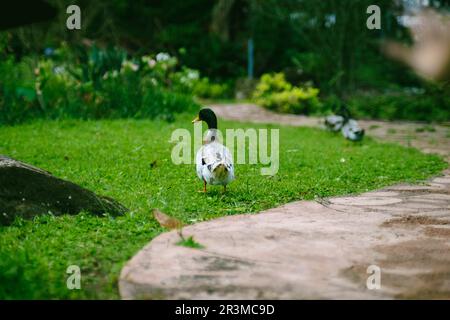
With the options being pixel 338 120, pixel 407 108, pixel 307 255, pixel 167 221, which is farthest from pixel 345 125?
pixel 307 255

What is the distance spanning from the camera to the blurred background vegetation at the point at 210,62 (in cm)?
1092

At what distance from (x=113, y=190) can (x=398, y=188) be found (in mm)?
2616

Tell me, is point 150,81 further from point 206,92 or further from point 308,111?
point 206,92

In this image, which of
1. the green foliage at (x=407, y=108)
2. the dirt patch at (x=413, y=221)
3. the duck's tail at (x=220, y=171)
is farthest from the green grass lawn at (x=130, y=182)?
the green foliage at (x=407, y=108)

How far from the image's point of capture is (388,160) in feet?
24.0

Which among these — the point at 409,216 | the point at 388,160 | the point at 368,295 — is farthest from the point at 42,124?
the point at 368,295

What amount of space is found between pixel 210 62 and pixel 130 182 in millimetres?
12726

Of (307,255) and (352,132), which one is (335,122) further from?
(307,255)

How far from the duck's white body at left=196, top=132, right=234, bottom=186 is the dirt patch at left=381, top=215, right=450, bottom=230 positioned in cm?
132

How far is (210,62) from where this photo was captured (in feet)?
59.3

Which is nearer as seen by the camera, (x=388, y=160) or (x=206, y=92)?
(x=388, y=160)

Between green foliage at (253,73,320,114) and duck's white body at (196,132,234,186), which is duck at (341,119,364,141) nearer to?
green foliage at (253,73,320,114)

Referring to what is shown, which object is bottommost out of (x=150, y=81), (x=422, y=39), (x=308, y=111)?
(x=308, y=111)

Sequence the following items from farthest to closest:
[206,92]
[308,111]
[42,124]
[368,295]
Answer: [206,92]
[308,111]
[42,124]
[368,295]
